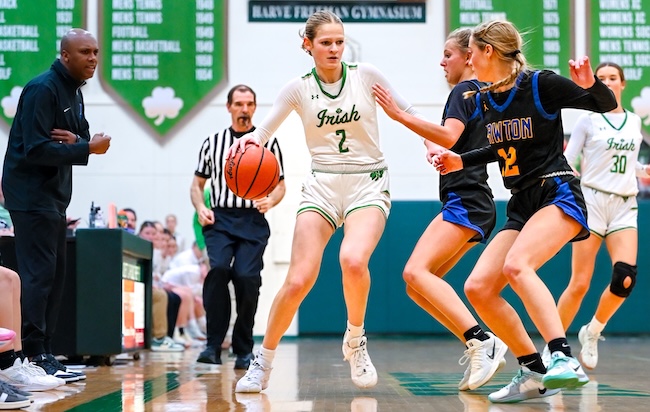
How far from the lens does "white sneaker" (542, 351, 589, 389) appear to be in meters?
3.65

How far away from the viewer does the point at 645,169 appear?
22.4 ft

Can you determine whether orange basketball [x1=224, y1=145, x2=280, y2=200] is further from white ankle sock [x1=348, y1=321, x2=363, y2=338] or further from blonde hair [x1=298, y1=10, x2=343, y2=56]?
white ankle sock [x1=348, y1=321, x2=363, y2=338]

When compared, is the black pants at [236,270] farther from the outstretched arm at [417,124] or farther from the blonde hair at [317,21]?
the outstretched arm at [417,124]

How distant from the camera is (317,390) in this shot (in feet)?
16.1

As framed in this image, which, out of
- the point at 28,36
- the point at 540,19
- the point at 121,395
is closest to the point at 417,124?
the point at 121,395

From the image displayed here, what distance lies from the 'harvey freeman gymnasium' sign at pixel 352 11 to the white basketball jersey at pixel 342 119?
Result: 8502mm

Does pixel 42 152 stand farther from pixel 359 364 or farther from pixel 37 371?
pixel 359 364

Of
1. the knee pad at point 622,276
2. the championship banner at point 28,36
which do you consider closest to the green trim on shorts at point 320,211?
the knee pad at point 622,276

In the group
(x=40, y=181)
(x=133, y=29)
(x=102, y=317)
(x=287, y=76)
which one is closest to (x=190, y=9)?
(x=133, y=29)

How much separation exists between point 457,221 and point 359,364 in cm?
91

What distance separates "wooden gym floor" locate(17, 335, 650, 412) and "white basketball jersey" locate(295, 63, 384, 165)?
Answer: 1.21m

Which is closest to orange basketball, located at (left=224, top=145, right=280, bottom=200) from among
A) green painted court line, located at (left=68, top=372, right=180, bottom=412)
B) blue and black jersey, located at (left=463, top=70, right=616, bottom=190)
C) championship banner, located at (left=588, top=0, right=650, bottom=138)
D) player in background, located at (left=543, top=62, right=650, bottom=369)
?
green painted court line, located at (left=68, top=372, right=180, bottom=412)

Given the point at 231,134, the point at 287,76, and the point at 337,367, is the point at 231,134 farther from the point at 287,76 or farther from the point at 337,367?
the point at 287,76

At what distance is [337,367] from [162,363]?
143cm
